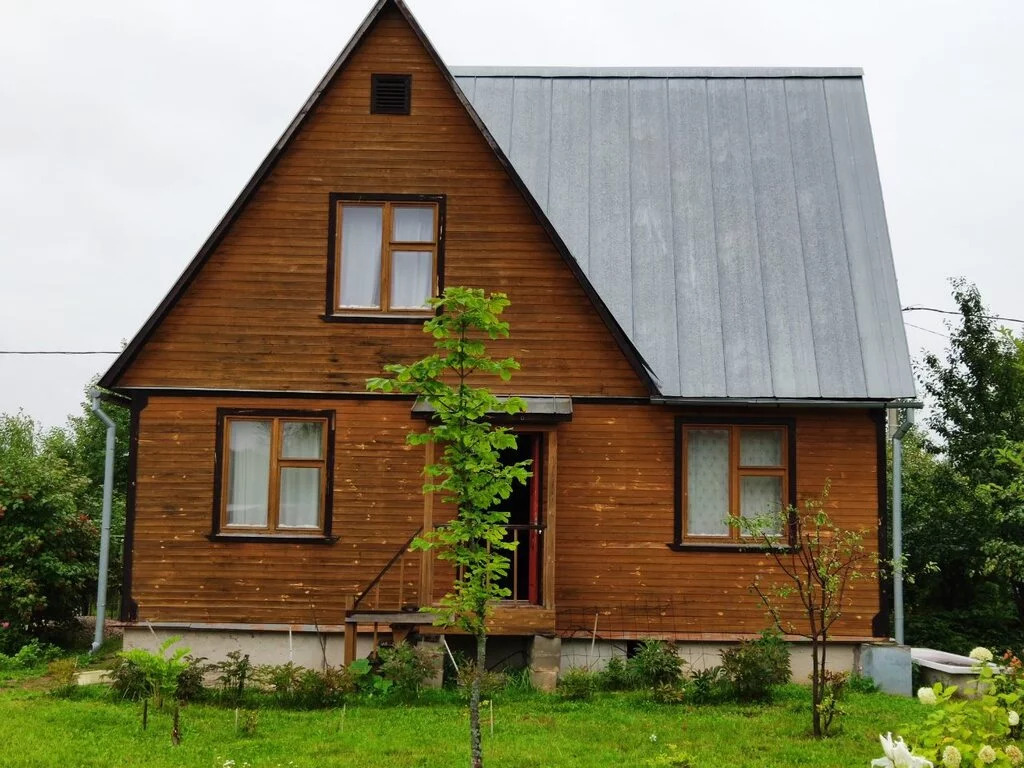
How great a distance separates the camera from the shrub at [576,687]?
45.4 feet

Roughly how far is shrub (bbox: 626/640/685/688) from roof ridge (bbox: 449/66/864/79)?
10.2 metres

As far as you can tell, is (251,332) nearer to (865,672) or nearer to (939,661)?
(865,672)

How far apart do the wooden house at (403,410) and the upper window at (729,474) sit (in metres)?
0.03

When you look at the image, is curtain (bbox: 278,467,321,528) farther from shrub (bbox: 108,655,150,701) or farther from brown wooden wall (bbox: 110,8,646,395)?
shrub (bbox: 108,655,150,701)

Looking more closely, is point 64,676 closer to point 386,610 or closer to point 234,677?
point 234,677

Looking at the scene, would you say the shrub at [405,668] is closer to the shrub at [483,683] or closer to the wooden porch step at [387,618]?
the wooden porch step at [387,618]

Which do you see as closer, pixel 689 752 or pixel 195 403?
pixel 689 752

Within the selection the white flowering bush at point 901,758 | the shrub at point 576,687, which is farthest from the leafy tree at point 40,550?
the white flowering bush at point 901,758

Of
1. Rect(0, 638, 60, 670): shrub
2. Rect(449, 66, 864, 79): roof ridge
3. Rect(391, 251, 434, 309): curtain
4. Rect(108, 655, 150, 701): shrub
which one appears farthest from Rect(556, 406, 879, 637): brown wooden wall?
Rect(0, 638, 60, 670): shrub

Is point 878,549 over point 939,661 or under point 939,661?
over

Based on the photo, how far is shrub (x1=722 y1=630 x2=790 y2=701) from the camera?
13797 millimetres

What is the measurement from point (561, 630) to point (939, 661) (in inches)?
206

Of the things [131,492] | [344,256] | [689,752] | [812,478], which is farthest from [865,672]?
[131,492]

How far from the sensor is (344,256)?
1608 cm
